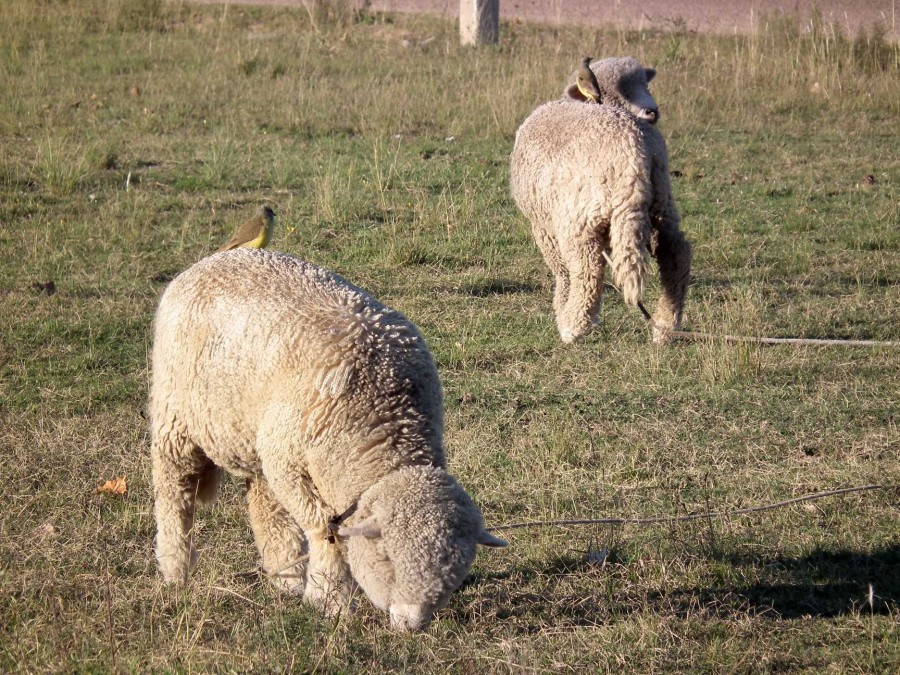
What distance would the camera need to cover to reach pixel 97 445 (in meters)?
5.70

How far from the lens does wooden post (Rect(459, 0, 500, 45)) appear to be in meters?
15.5

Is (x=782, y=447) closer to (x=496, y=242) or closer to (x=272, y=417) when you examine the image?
(x=272, y=417)

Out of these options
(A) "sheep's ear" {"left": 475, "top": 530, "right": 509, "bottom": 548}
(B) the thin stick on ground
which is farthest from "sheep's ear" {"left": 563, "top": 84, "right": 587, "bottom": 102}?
(A) "sheep's ear" {"left": 475, "top": 530, "right": 509, "bottom": 548}

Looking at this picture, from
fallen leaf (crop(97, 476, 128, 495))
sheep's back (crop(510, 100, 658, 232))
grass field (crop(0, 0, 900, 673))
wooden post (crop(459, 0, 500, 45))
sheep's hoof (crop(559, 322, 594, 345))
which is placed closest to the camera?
grass field (crop(0, 0, 900, 673))

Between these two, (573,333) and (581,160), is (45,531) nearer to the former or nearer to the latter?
(573,333)

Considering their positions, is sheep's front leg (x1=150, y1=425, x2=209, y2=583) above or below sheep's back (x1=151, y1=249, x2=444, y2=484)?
below

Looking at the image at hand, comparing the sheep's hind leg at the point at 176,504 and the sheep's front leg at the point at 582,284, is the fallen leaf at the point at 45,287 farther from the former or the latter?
the sheep's hind leg at the point at 176,504

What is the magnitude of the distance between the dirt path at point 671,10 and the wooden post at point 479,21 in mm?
1475

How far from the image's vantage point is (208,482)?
4.51 meters

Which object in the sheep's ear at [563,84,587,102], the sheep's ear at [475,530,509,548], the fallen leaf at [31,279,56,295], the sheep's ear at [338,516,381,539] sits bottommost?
the fallen leaf at [31,279,56,295]

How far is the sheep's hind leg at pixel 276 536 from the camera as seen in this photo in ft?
14.1

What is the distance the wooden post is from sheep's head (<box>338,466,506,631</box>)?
12957 mm

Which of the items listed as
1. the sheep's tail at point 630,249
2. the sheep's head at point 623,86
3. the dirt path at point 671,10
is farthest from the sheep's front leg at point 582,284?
the dirt path at point 671,10

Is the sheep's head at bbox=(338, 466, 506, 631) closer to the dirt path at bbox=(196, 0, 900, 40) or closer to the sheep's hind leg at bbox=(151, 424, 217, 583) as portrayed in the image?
the sheep's hind leg at bbox=(151, 424, 217, 583)
